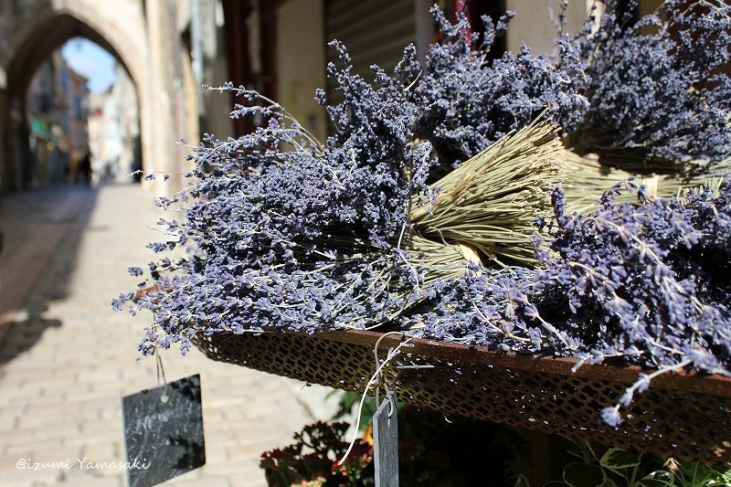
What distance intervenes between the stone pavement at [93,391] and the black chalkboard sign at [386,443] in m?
0.84

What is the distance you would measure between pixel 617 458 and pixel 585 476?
0.29ft

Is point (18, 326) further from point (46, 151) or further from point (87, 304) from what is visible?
point (46, 151)

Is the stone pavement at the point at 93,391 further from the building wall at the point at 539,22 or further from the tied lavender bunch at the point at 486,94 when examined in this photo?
the building wall at the point at 539,22

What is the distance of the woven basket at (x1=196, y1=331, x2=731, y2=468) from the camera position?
0.96m

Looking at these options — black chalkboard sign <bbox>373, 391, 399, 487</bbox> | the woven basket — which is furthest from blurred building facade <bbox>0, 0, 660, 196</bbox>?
black chalkboard sign <bbox>373, 391, 399, 487</bbox>

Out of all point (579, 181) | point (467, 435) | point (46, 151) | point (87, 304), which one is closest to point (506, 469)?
point (467, 435)

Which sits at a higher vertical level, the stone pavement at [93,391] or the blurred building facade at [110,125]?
the blurred building facade at [110,125]

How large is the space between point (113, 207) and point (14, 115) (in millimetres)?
10387

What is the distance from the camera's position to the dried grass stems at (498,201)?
140cm

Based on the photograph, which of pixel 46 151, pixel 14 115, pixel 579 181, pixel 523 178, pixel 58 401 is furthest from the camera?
pixel 46 151

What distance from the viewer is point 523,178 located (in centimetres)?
140

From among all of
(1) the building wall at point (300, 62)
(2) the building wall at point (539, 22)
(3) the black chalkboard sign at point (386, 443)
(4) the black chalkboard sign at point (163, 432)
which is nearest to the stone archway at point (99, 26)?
(1) the building wall at point (300, 62)

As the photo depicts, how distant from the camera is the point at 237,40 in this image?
24.2 ft

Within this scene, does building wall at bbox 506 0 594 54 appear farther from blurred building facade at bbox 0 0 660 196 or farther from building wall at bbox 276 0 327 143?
building wall at bbox 276 0 327 143
